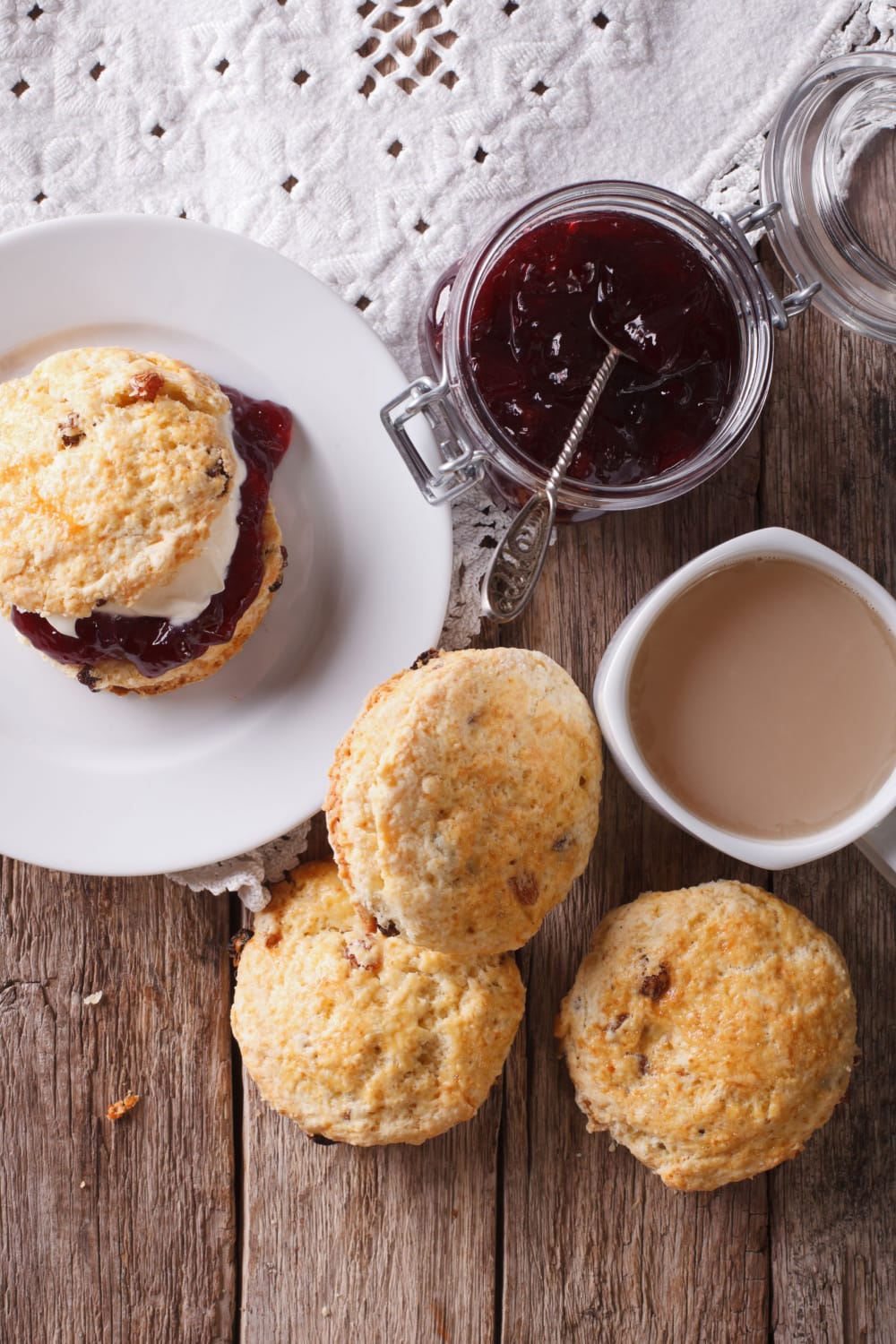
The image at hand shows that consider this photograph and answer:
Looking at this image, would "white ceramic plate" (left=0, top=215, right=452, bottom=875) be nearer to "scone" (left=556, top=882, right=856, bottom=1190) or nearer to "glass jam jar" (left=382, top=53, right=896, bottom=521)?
"glass jam jar" (left=382, top=53, right=896, bottom=521)

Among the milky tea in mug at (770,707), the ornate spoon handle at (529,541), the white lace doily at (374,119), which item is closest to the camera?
the ornate spoon handle at (529,541)

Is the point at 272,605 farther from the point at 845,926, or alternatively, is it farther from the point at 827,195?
the point at 845,926

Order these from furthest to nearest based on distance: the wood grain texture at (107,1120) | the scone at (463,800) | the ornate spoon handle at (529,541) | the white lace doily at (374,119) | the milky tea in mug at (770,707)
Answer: the wood grain texture at (107,1120)
the white lace doily at (374,119)
the milky tea in mug at (770,707)
the ornate spoon handle at (529,541)
the scone at (463,800)

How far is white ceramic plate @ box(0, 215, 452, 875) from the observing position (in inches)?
85.1

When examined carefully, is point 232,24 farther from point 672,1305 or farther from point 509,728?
point 672,1305

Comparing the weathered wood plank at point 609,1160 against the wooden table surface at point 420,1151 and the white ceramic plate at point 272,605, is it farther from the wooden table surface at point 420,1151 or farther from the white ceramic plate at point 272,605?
the white ceramic plate at point 272,605

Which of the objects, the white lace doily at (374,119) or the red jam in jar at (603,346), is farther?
the white lace doily at (374,119)

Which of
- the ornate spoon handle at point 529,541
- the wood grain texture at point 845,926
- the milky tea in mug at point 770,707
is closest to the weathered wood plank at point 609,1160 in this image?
the wood grain texture at point 845,926

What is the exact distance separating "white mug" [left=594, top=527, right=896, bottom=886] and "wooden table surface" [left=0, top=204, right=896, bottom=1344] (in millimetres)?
364

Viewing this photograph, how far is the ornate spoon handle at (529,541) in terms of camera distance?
2.00m

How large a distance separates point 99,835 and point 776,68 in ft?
7.69

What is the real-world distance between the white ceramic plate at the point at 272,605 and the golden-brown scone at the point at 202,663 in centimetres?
9

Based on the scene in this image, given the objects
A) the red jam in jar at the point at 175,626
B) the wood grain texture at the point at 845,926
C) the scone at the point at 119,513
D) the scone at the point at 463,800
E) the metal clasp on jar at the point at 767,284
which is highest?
the scone at the point at 119,513

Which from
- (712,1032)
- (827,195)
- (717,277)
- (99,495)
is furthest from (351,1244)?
(827,195)
